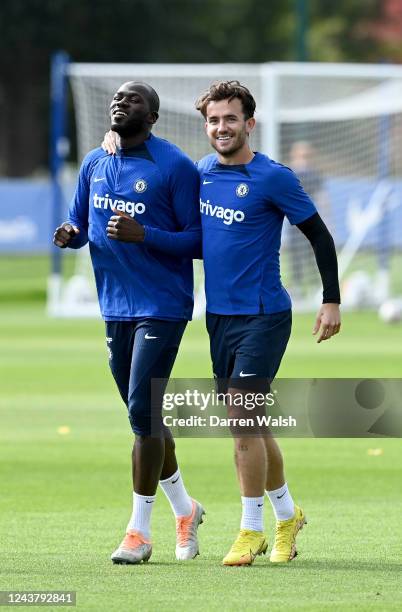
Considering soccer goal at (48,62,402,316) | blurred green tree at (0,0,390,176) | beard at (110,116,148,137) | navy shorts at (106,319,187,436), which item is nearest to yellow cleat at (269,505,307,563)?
navy shorts at (106,319,187,436)

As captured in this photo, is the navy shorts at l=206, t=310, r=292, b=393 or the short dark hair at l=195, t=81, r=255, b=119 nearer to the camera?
the navy shorts at l=206, t=310, r=292, b=393

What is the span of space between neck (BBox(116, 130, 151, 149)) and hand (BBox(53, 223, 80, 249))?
1.59ft

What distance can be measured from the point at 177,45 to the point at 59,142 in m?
32.1

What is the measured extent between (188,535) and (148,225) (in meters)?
1.56

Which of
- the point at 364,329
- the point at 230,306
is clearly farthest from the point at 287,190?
the point at 364,329

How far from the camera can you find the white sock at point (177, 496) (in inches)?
344

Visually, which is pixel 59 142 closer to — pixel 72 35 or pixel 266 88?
pixel 266 88

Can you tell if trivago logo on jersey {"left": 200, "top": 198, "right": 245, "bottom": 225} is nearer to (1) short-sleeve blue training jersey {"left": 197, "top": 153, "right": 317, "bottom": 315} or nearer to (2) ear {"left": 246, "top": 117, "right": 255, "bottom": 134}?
(1) short-sleeve blue training jersey {"left": 197, "top": 153, "right": 317, "bottom": 315}

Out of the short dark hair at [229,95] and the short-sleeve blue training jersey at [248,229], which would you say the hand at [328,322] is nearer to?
the short-sleeve blue training jersey at [248,229]

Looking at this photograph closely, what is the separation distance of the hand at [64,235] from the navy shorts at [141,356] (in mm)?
460

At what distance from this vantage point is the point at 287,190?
27.2 ft

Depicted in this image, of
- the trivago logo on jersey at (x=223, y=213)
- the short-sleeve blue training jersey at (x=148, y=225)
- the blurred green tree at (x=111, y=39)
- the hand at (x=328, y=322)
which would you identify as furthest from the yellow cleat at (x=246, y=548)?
the blurred green tree at (x=111, y=39)

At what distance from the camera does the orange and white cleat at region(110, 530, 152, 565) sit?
823cm

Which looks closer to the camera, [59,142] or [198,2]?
[59,142]
